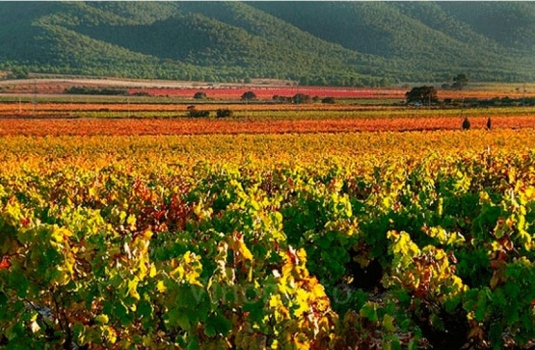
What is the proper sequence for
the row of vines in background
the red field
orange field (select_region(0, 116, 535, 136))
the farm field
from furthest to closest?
the red field → orange field (select_region(0, 116, 535, 136)) → the farm field → the row of vines in background

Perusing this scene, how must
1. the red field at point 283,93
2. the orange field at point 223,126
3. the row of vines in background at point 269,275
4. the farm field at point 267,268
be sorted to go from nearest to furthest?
the row of vines in background at point 269,275 < the farm field at point 267,268 < the orange field at point 223,126 < the red field at point 283,93

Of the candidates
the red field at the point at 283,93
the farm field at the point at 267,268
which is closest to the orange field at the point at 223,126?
the farm field at the point at 267,268

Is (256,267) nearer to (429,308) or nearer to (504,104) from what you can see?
(429,308)

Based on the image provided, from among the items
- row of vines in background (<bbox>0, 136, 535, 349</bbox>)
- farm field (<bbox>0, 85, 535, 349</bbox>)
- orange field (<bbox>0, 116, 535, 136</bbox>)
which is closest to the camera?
row of vines in background (<bbox>0, 136, 535, 349</bbox>)

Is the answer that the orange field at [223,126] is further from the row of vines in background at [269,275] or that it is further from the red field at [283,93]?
the red field at [283,93]

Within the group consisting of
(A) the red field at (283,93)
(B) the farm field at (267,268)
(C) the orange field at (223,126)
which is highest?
(B) the farm field at (267,268)

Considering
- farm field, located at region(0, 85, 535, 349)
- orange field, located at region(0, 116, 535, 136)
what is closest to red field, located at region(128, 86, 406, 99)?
orange field, located at region(0, 116, 535, 136)

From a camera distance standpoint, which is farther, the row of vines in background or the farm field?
the farm field

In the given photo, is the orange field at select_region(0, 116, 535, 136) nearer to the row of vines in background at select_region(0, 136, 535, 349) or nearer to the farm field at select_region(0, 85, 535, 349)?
the farm field at select_region(0, 85, 535, 349)

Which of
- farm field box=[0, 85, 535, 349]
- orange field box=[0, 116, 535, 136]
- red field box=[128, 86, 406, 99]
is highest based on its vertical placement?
farm field box=[0, 85, 535, 349]

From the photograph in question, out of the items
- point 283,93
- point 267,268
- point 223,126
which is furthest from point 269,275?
point 283,93

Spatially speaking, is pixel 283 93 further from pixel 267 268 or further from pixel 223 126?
pixel 267 268

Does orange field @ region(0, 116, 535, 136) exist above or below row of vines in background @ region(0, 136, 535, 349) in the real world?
below

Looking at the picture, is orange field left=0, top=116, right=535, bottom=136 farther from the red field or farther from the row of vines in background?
the red field
